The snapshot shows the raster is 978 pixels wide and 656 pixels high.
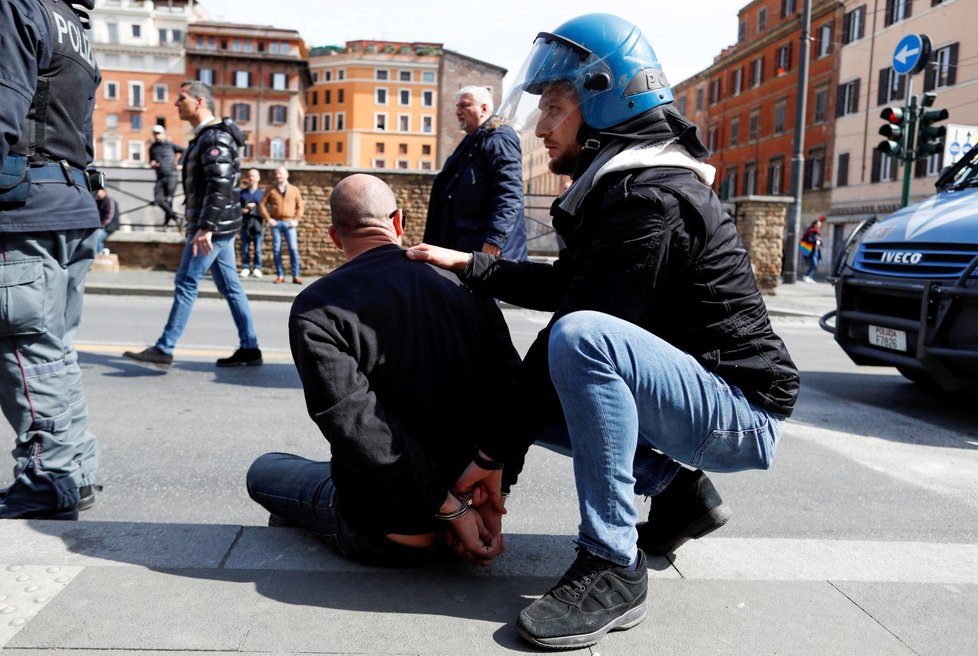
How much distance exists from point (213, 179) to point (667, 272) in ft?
16.3

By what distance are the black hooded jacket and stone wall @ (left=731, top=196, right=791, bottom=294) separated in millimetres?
15027

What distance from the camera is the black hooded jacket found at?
6.97 feet

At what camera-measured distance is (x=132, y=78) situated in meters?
82.9

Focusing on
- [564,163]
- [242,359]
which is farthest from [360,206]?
[242,359]

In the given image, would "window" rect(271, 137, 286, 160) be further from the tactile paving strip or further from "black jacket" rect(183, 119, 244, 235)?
the tactile paving strip

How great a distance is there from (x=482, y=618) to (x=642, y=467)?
0.66 m

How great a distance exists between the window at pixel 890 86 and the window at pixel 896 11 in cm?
198

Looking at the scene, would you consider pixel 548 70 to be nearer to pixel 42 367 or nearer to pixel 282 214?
pixel 42 367

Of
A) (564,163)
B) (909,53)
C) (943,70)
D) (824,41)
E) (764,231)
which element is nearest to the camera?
(564,163)

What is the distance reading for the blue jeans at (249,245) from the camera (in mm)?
15781

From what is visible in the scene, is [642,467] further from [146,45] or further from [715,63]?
[146,45]

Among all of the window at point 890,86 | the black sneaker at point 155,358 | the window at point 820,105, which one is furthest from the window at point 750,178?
the black sneaker at point 155,358

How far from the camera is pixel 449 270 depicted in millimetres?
2584

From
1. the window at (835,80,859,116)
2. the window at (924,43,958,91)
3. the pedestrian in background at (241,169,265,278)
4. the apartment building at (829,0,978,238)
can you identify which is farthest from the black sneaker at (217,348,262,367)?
the window at (835,80,859,116)
